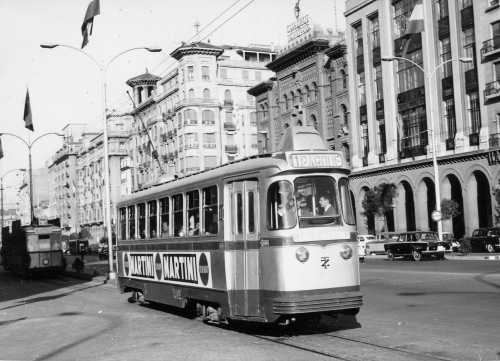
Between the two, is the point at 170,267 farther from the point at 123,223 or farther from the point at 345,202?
the point at 345,202

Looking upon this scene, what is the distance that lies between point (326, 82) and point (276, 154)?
50.8 m

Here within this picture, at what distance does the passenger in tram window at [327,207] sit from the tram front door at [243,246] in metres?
1.12

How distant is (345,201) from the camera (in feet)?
40.2

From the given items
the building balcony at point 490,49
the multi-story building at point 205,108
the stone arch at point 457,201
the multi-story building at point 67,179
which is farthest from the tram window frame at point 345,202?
the multi-story building at point 67,179

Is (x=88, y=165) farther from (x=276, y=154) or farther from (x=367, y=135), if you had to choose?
(x=276, y=154)

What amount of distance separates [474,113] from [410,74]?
22.7 feet

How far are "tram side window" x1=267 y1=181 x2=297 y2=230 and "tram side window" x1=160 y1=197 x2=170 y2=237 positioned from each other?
4639 millimetres

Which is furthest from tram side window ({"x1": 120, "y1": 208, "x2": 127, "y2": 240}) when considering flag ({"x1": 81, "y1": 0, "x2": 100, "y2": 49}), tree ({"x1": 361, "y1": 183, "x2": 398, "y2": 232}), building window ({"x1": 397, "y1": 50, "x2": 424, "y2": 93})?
tree ({"x1": 361, "y1": 183, "x2": 398, "y2": 232})

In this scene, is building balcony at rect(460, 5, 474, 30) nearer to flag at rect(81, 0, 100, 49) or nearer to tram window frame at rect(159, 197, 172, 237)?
flag at rect(81, 0, 100, 49)

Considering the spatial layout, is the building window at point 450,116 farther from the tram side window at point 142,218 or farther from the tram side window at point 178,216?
the tram side window at point 178,216

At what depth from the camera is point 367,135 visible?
5694cm

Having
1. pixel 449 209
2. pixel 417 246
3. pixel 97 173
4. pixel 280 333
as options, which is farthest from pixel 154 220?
pixel 97 173

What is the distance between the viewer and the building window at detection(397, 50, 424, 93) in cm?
A: 5038

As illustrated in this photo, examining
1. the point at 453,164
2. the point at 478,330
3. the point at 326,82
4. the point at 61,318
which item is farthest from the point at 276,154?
the point at 326,82
